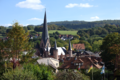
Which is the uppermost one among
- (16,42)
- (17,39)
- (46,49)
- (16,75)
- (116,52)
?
(17,39)

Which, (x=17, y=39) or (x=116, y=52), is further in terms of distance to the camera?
(x=116, y=52)

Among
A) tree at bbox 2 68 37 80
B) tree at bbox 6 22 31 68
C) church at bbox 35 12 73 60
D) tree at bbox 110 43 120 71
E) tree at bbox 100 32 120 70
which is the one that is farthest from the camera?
church at bbox 35 12 73 60

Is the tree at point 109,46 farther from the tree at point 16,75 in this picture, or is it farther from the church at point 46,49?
the church at point 46,49

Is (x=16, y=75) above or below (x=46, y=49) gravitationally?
above

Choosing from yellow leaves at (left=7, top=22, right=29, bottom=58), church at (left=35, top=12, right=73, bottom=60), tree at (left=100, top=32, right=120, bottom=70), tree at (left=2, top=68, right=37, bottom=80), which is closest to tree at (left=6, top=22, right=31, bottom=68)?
yellow leaves at (left=7, top=22, right=29, bottom=58)

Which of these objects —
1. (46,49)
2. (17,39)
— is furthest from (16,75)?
(46,49)

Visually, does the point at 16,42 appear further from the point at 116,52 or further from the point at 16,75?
the point at 116,52

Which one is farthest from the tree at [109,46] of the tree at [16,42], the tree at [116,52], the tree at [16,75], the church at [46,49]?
the church at [46,49]

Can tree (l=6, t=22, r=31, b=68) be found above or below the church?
above

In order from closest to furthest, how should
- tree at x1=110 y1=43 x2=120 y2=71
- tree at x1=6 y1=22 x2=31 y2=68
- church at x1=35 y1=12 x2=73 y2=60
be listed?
tree at x1=6 y1=22 x2=31 y2=68 < tree at x1=110 y1=43 x2=120 y2=71 < church at x1=35 y1=12 x2=73 y2=60

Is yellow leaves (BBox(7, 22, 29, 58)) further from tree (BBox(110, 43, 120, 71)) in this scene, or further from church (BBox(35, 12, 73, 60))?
church (BBox(35, 12, 73, 60))

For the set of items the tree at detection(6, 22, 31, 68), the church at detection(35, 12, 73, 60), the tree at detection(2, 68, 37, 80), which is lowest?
→ the church at detection(35, 12, 73, 60)

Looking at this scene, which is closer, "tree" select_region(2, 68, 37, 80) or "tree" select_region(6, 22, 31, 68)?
"tree" select_region(2, 68, 37, 80)

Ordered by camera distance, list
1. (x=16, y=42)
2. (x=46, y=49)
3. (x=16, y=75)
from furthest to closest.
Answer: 1. (x=46, y=49)
2. (x=16, y=42)
3. (x=16, y=75)
